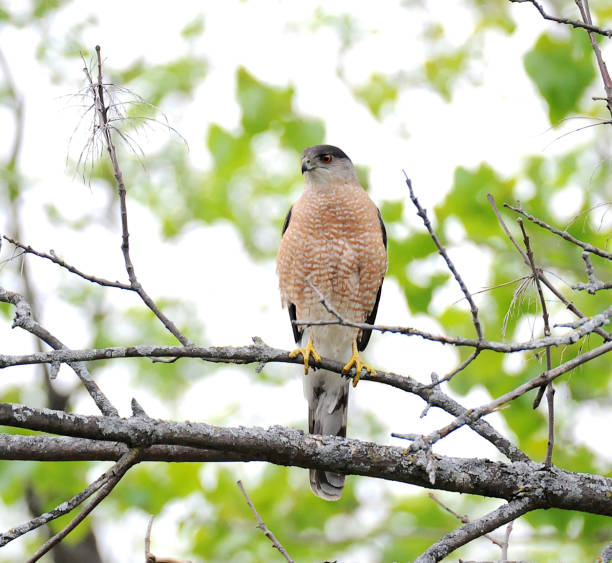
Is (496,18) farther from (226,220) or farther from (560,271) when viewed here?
(560,271)

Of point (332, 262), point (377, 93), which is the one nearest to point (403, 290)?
point (332, 262)

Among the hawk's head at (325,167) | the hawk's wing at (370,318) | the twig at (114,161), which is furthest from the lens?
the hawk's head at (325,167)

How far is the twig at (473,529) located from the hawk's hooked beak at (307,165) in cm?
354

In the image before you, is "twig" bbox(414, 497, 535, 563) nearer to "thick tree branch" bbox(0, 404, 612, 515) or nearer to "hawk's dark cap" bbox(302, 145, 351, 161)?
"thick tree branch" bbox(0, 404, 612, 515)

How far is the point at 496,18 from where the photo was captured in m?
8.62

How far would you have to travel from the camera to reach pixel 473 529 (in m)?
2.65

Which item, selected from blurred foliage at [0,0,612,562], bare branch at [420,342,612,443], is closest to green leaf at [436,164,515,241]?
blurred foliage at [0,0,612,562]

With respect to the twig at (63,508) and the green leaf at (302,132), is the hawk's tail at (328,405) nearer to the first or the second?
the green leaf at (302,132)

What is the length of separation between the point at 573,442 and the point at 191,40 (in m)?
7.53

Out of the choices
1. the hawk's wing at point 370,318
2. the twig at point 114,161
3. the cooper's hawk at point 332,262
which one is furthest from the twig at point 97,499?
the hawk's wing at point 370,318

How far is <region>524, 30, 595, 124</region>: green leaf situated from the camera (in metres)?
4.70

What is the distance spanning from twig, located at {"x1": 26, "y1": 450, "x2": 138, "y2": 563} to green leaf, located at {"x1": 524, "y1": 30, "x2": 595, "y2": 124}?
11.0ft

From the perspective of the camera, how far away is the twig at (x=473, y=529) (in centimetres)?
255

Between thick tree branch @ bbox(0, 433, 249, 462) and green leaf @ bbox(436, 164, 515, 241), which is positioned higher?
green leaf @ bbox(436, 164, 515, 241)
